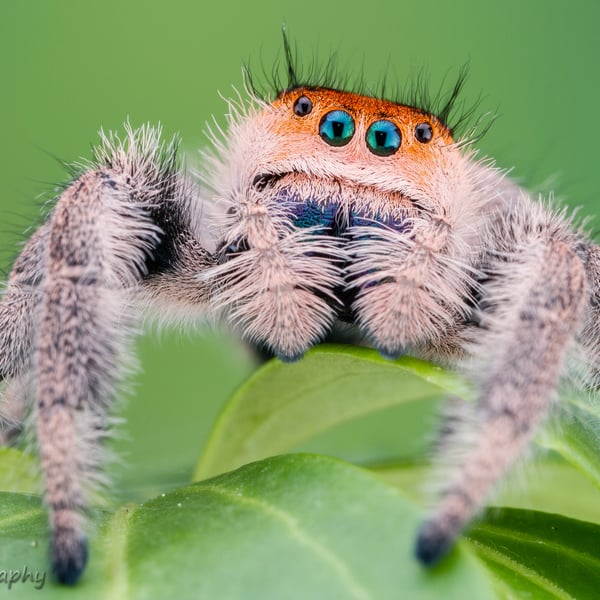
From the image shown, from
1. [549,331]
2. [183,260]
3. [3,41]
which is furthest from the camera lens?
[3,41]

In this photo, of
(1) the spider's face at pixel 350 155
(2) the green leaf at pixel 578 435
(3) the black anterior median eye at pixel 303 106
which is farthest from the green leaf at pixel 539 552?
(3) the black anterior median eye at pixel 303 106

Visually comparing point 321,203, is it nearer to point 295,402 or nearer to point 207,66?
point 295,402

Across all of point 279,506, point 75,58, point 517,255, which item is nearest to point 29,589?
point 279,506

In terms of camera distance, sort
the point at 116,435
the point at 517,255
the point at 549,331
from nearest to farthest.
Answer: the point at 549,331, the point at 116,435, the point at 517,255

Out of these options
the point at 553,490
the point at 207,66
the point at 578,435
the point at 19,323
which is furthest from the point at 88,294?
the point at 207,66

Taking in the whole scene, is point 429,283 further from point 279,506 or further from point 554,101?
point 554,101

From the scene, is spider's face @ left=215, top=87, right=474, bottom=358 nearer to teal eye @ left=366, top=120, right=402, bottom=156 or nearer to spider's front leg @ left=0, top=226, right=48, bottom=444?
teal eye @ left=366, top=120, right=402, bottom=156

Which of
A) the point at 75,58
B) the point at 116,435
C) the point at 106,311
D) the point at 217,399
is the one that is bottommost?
the point at 217,399
